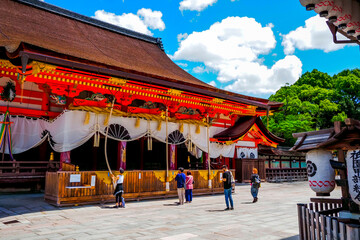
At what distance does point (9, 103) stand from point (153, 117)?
5911 millimetres

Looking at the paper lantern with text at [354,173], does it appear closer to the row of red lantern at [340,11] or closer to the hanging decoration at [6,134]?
the row of red lantern at [340,11]

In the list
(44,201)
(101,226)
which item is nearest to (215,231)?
(101,226)

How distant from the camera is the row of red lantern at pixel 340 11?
397cm

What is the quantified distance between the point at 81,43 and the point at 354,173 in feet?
40.0

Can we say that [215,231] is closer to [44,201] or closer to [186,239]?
[186,239]

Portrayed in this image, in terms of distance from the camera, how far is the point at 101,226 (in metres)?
6.37

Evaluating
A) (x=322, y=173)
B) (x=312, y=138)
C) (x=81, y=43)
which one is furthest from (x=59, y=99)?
(x=322, y=173)

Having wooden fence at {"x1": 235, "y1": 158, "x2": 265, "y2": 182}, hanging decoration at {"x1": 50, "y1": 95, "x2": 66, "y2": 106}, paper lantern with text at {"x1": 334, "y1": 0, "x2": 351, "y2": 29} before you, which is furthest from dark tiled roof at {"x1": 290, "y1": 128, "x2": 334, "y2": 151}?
wooden fence at {"x1": 235, "y1": 158, "x2": 265, "y2": 182}

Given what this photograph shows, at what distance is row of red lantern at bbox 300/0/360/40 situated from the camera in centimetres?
397

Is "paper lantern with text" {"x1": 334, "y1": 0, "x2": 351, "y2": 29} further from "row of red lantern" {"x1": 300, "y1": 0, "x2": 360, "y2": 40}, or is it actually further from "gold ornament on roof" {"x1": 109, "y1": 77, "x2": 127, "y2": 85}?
"gold ornament on roof" {"x1": 109, "y1": 77, "x2": 127, "y2": 85}

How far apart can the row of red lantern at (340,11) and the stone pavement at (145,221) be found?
4.07 meters

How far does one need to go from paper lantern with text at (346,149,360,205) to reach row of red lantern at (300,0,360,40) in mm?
2089

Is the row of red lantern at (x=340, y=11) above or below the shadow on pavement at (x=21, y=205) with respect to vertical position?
above

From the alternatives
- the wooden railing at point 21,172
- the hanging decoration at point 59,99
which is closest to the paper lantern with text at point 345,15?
the hanging decoration at point 59,99
